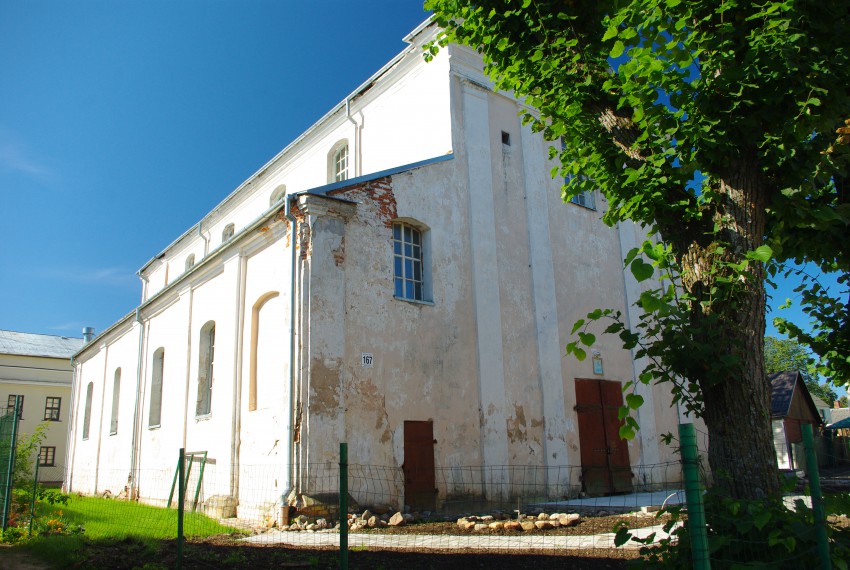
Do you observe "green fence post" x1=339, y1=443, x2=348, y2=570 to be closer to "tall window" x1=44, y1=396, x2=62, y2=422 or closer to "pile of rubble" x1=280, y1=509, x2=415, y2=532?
"pile of rubble" x1=280, y1=509, x2=415, y2=532

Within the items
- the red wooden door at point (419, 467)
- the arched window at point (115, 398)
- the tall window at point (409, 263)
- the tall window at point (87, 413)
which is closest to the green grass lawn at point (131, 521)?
the red wooden door at point (419, 467)

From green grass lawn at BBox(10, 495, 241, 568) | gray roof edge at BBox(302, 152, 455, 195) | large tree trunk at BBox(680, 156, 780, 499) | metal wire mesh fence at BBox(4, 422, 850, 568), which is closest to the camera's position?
metal wire mesh fence at BBox(4, 422, 850, 568)

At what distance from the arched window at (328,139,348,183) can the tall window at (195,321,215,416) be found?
18.9 feet

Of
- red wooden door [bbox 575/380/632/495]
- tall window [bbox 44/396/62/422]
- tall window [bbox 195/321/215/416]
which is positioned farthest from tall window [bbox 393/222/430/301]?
tall window [bbox 44/396/62/422]

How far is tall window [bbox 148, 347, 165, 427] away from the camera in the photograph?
56.4ft

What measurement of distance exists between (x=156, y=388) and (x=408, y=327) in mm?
9316

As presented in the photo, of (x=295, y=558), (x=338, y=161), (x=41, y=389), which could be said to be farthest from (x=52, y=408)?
(x=295, y=558)

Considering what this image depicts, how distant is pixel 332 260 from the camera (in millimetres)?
11023

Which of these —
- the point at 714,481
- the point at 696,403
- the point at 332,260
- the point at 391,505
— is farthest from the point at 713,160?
the point at 391,505

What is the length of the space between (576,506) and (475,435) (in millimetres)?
2262

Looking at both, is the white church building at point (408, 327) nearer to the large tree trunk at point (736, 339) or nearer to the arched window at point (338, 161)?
the arched window at point (338, 161)

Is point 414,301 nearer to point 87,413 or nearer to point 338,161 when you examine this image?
point 338,161

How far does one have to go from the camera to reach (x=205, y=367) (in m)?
14.8

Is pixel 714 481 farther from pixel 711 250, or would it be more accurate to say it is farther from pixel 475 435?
pixel 475 435
